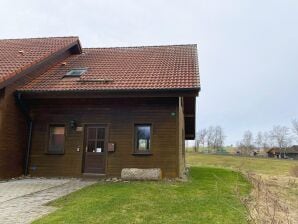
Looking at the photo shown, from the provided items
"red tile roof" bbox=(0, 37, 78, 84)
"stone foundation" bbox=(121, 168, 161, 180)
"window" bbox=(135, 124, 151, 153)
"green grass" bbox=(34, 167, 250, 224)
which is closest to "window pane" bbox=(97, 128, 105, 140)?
"window" bbox=(135, 124, 151, 153)

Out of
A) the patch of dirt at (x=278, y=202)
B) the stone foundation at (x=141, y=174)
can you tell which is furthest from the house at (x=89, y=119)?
the patch of dirt at (x=278, y=202)

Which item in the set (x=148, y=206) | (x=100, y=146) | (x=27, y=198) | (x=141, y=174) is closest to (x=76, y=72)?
(x=100, y=146)

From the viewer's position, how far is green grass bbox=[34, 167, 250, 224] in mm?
6332

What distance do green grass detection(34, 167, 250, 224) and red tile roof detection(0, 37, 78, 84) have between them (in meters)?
6.23

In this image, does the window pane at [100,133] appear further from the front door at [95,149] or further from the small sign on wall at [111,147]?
the small sign on wall at [111,147]

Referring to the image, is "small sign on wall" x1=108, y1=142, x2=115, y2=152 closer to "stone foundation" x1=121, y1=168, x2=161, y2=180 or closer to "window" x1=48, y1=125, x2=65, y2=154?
"stone foundation" x1=121, y1=168, x2=161, y2=180

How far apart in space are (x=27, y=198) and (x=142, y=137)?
219 inches

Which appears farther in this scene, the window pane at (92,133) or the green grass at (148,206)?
the window pane at (92,133)

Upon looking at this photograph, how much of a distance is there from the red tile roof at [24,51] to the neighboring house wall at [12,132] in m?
0.44

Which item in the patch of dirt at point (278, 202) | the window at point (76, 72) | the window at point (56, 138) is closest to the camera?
the patch of dirt at point (278, 202)

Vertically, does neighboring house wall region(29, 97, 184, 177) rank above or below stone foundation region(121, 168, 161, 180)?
above

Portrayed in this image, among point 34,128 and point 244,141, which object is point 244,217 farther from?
point 244,141

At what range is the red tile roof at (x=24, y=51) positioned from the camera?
1280cm

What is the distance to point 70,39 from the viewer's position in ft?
58.1
